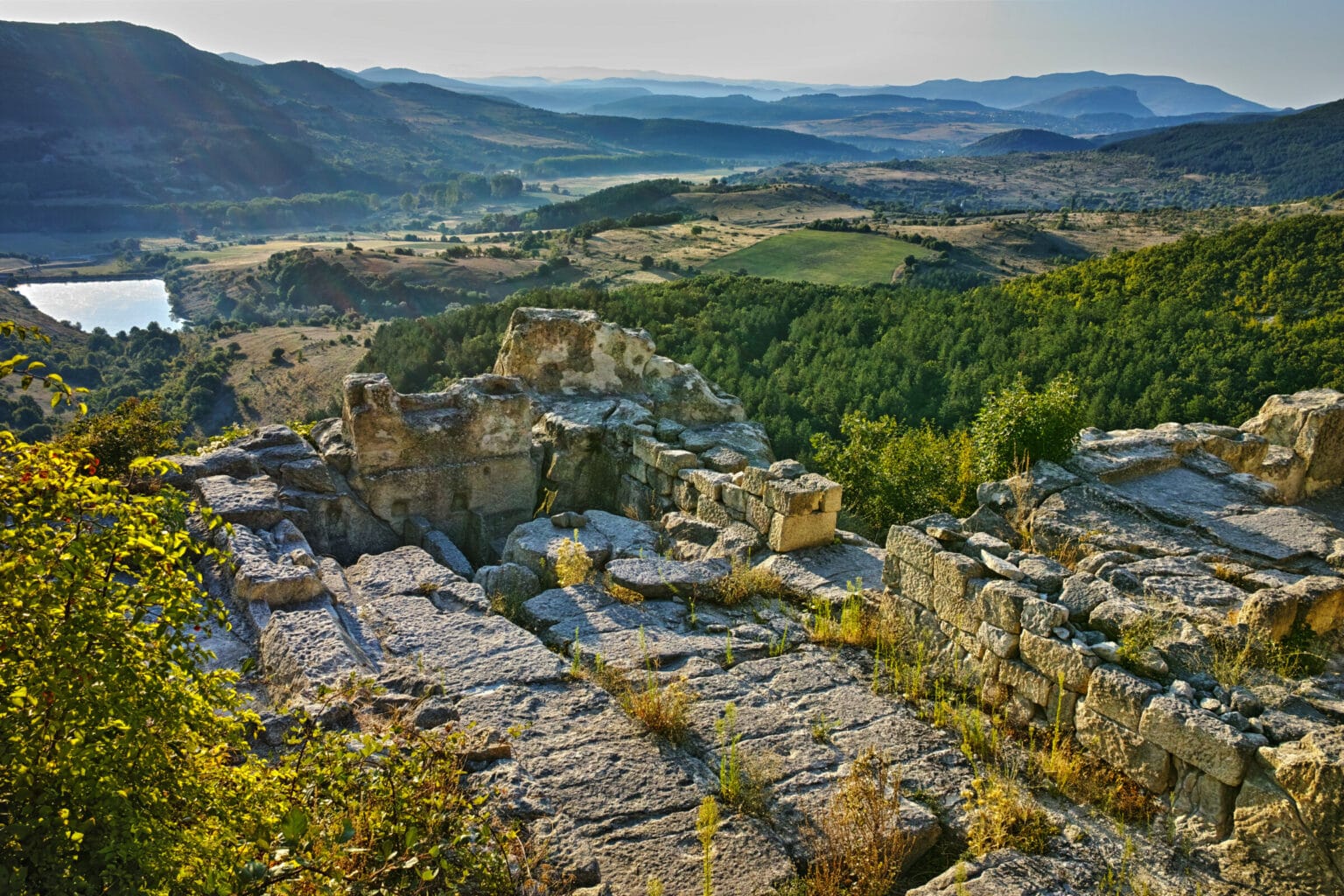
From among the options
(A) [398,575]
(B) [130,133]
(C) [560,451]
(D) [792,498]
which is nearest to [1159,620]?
(D) [792,498]

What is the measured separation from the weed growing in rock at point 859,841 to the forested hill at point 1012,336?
14723 millimetres

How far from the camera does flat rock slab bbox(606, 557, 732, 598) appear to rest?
26.3 feet

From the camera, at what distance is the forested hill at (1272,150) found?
137 metres

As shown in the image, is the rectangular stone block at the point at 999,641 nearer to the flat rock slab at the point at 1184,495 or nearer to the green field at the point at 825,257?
the flat rock slab at the point at 1184,495

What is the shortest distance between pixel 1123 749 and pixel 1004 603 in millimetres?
1210

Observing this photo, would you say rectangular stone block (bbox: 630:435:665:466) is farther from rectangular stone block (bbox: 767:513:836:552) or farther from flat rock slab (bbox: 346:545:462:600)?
flat rock slab (bbox: 346:545:462:600)

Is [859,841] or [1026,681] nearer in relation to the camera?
[859,841]

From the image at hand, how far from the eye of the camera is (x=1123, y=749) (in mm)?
5207

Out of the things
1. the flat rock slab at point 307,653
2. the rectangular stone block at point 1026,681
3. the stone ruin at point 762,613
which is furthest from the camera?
the flat rock slab at point 307,653

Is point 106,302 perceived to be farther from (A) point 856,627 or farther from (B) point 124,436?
(A) point 856,627

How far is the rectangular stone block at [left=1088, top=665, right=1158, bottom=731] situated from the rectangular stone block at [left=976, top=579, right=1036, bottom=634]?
27.8 inches

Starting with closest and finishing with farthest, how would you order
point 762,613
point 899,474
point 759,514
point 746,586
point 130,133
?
1. point 762,613
2. point 746,586
3. point 759,514
4. point 899,474
5. point 130,133

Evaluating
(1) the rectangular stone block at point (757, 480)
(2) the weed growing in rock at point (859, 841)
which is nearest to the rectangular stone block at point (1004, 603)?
(2) the weed growing in rock at point (859, 841)

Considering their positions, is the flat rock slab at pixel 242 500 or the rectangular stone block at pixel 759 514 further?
the rectangular stone block at pixel 759 514
